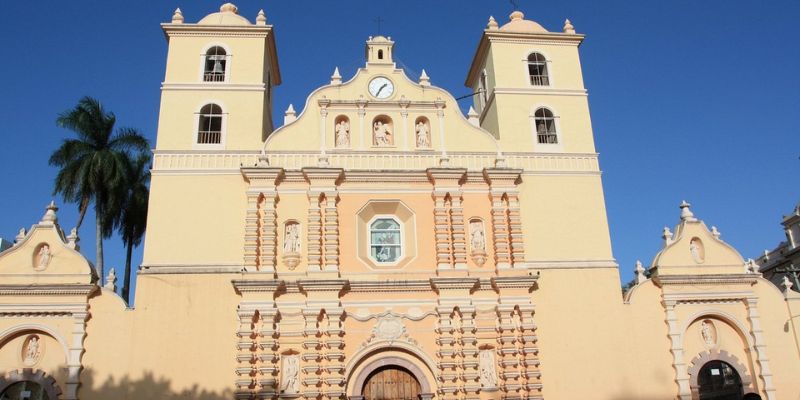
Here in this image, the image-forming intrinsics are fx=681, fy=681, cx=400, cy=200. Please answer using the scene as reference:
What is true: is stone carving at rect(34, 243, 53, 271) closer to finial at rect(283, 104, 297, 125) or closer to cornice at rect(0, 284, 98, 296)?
cornice at rect(0, 284, 98, 296)

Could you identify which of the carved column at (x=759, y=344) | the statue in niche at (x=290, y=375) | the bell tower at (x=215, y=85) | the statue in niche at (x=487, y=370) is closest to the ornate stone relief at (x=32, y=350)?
the bell tower at (x=215, y=85)

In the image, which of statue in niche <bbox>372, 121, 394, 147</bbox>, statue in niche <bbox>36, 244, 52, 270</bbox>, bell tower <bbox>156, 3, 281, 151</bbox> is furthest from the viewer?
statue in niche <bbox>372, 121, 394, 147</bbox>

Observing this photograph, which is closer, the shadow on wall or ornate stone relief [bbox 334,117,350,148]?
the shadow on wall

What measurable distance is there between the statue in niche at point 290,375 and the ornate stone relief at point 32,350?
583 cm

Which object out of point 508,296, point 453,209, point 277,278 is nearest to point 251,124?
point 277,278

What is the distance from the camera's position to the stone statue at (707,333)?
18.0 m

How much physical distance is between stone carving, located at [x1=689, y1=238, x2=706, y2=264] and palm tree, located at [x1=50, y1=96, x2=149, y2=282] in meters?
18.8

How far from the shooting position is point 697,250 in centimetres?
1888

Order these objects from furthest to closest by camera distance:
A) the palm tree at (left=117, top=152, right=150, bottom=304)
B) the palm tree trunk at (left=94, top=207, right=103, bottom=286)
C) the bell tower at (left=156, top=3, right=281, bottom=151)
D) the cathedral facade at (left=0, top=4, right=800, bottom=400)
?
the palm tree at (left=117, top=152, right=150, bottom=304) → the palm tree trunk at (left=94, top=207, right=103, bottom=286) → the bell tower at (left=156, top=3, right=281, bottom=151) → the cathedral facade at (left=0, top=4, right=800, bottom=400)

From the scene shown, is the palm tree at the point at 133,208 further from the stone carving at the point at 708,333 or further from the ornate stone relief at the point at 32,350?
the stone carving at the point at 708,333

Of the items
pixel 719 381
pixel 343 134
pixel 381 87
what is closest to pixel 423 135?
pixel 381 87

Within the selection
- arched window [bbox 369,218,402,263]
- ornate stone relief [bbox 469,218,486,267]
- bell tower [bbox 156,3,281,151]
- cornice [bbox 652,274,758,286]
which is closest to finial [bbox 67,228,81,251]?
bell tower [bbox 156,3,281,151]

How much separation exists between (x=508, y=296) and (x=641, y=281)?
3.93m

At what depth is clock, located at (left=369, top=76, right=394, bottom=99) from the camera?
65.1ft
